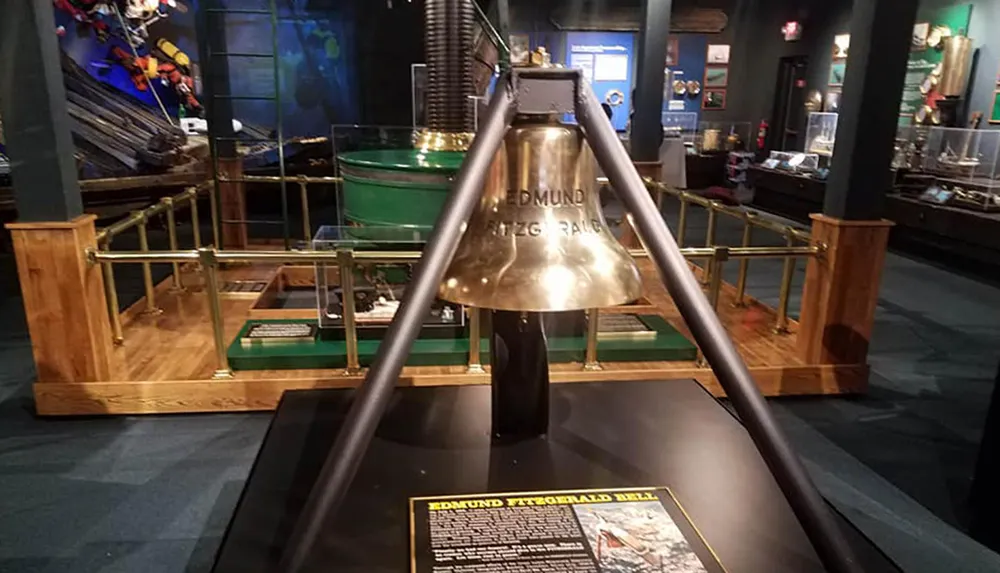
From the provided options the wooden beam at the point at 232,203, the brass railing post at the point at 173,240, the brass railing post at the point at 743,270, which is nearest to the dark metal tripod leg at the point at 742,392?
the brass railing post at the point at 743,270

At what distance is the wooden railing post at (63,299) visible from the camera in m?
3.55

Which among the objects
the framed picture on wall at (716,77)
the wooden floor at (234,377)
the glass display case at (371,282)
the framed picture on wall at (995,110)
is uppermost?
the framed picture on wall at (716,77)

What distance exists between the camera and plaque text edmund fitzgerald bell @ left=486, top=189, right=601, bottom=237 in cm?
146

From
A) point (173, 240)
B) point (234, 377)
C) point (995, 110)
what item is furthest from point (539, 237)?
point (995, 110)

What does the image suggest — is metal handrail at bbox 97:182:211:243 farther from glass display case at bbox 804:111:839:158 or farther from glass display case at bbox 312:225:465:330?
glass display case at bbox 804:111:839:158

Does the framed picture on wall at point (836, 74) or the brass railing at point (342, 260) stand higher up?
the framed picture on wall at point (836, 74)

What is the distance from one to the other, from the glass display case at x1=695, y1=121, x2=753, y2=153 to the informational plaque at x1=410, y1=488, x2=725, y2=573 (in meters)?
11.9

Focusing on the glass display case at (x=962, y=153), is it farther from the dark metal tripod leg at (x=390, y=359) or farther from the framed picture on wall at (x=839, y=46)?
the dark metal tripod leg at (x=390, y=359)

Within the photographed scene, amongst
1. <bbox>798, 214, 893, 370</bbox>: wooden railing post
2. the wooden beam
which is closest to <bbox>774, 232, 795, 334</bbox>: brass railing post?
<bbox>798, 214, 893, 370</bbox>: wooden railing post

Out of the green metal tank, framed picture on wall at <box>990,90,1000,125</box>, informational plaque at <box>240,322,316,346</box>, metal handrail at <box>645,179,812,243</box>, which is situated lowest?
informational plaque at <box>240,322,316,346</box>

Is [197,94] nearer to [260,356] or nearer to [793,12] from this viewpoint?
[260,356]

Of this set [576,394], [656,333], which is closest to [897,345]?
[656,333]

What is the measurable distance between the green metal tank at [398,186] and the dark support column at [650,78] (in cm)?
295

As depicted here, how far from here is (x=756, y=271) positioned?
24.1ft
